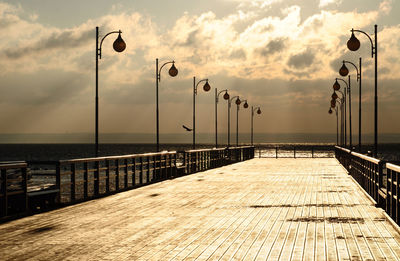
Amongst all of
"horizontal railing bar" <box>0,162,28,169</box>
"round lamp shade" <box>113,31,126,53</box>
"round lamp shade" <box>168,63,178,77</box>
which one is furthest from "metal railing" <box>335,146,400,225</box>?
"round lamp shade" <box>168,63,178,77</box>

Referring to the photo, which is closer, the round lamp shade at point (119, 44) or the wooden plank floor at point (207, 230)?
the wooden plank floor at point (207, 230)

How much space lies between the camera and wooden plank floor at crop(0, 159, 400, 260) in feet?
26.9

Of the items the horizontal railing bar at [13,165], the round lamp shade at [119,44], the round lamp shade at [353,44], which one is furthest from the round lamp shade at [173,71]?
the horizontal railing bar at [13,165]

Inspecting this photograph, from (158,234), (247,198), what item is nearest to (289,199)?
(247,198)

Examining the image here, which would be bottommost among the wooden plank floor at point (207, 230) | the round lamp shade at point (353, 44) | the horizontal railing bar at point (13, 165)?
the wooden plank floor at point (207, 230)

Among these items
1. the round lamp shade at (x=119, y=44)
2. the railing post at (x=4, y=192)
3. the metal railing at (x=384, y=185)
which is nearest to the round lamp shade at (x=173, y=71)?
the round lamp shade at (x=119, y=44)

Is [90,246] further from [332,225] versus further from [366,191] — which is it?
[366,191]

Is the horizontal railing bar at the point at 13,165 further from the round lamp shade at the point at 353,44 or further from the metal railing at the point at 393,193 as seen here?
the round lamp shade at the point at 353,44

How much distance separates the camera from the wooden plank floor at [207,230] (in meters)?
8.20

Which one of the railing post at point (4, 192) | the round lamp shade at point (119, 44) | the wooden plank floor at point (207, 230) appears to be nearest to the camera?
the wooden plank floor at point (207, 230)

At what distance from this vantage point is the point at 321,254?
811 centimetres

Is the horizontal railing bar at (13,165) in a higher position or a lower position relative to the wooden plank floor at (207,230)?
higher

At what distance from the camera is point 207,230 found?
405 inches

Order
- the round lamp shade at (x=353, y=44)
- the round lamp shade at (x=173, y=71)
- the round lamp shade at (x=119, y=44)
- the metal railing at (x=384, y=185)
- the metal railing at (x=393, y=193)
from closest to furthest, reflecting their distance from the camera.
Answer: the metal railing at (x=393, y=193) < the metal railing at (x=384, y=185) < the round lamp shade at (x=119, y=44) < the round lamp shade at (x=353, y=44) < the round lamp shade at (x=173, y=71)
